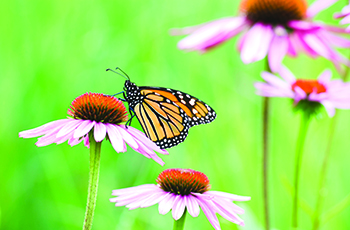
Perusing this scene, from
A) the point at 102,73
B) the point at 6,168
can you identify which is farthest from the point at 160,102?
the point at 102,73

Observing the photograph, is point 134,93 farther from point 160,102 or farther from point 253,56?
point 253,56

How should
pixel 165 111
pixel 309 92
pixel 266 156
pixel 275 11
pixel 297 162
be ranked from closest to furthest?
pixel 297 162 < pixel 266 156 < pixel 309 92 < pixel 165 111 < pixel 275 11

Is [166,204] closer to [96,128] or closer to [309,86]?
[96,128]

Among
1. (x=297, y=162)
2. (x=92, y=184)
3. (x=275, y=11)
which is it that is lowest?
(x=92, y=184)

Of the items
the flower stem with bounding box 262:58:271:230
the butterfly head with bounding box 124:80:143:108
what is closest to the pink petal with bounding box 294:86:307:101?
the flower stem with bounding box 262:58:271:230

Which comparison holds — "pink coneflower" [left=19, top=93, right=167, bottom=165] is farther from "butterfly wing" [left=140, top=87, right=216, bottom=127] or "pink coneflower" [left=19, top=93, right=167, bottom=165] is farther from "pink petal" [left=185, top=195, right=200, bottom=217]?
"butterfly wing" [left=140, top=87, right=216, bottom=127]

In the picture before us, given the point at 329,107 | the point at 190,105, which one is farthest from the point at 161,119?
the point at 329,107

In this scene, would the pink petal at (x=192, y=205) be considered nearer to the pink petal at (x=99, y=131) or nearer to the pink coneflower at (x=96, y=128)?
the pink coneflower at (x=96, y=128)
